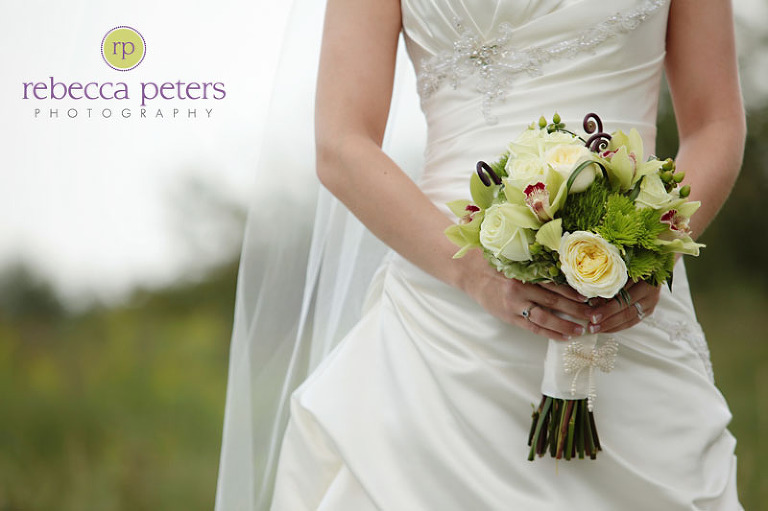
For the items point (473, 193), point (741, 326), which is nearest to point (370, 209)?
point (473, 193)

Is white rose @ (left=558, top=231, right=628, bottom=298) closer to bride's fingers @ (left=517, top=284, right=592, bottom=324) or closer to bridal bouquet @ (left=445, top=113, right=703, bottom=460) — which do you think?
bridal bouquet @ (left=445, top=113, right=703, bottom=460)

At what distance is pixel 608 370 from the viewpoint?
1.33 metres

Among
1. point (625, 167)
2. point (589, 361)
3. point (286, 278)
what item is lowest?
point (286, 278)

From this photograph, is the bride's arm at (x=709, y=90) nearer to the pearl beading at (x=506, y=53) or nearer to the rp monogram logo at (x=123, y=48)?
the pearl beading at (x=506, y=53)

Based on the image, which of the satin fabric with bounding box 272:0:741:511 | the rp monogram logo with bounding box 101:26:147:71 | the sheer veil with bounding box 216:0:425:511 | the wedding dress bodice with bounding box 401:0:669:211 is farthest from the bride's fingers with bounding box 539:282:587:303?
the rp monogram logo with bounding box 101:26:147:71

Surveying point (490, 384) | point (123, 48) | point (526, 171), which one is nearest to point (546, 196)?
point (526, 171)

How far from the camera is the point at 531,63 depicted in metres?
1.54

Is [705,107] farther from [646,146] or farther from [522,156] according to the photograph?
[522,156]

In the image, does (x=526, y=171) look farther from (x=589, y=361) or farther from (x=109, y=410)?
(x=109, y=410)

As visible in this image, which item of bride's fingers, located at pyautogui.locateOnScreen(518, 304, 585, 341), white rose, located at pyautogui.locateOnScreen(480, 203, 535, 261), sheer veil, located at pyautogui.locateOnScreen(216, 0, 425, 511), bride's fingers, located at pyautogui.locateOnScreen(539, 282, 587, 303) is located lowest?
sheer veil, located at pyautogui.locateOnScreen(216, 0, 425, 511)

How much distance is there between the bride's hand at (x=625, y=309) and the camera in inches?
48.8

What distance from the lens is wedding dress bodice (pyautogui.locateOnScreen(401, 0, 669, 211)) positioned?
4.99 ft

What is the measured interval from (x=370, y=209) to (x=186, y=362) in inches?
169

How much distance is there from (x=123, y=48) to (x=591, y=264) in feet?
6.90
